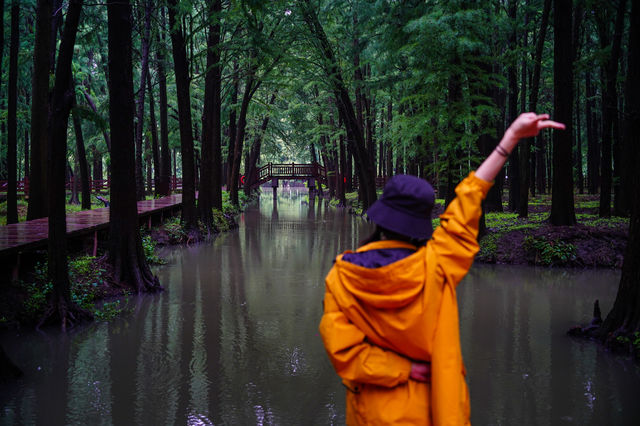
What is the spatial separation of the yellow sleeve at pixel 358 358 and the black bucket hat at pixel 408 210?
45 cm

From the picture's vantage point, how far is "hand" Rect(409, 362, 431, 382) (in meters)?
2.47

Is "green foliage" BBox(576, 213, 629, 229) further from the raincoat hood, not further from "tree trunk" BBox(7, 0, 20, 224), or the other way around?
"tree trunk" BBox(7, 0, 20, 224)

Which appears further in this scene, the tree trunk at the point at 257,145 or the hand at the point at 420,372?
the tree trunk at the point at 257,145

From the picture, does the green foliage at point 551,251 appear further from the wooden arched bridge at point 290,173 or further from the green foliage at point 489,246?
the wooden arched bridge at point 290,173

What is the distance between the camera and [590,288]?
437 inches

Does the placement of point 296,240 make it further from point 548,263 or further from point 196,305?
point 196,305

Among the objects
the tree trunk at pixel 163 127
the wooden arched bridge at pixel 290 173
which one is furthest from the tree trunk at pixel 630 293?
the wooden arched bridge at pixel 290 173

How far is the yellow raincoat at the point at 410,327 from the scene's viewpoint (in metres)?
2.39

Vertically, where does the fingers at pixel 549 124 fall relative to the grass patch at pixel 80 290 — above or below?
above

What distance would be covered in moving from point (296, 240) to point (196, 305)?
10.3m

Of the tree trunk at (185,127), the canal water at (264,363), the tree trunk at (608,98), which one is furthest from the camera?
the tree trunk at (185,127)

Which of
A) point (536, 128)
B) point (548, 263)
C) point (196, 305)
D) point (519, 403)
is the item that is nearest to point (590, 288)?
point (548, 263)

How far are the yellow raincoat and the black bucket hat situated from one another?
0.09 metres

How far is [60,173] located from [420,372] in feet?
24.4
